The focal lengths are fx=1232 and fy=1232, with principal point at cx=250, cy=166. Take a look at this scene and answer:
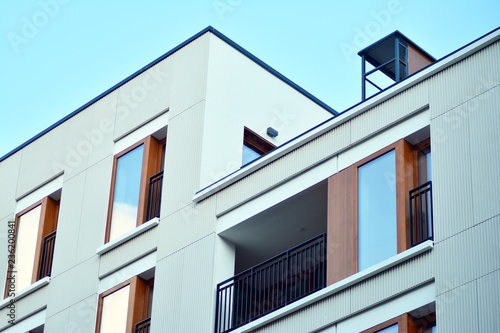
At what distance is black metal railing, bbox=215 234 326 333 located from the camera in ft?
84.4

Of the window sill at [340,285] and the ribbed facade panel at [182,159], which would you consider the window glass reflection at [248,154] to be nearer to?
the ribbed facade panel at [182,159]

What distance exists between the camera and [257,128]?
30844 mm

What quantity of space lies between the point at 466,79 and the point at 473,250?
3685 mm

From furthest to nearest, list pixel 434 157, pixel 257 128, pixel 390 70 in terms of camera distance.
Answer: pixel 257 128 < pixel 390 70 < pixel 434 157

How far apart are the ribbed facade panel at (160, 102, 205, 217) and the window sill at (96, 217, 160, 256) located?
0.30 meters

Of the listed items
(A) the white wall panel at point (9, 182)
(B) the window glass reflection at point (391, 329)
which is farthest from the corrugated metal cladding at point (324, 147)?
(A) the white wall panel at point (9, 182)

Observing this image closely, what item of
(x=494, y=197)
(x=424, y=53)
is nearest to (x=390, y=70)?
(x=424, y=53)

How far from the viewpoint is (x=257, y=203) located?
26.8 meters

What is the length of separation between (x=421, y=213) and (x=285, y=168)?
4060 millimetres

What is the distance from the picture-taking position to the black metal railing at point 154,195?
96.8 feet

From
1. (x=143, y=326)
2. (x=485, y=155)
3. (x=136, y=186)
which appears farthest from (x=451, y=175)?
(x=136, y=186)

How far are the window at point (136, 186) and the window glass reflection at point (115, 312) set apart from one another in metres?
1.69

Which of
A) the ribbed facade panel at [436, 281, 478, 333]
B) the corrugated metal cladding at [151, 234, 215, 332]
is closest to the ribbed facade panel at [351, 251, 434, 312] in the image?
the ribbed facade panel at [436, 281, 478, 333]

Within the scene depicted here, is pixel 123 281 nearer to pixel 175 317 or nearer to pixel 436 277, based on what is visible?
pixel 175 317
